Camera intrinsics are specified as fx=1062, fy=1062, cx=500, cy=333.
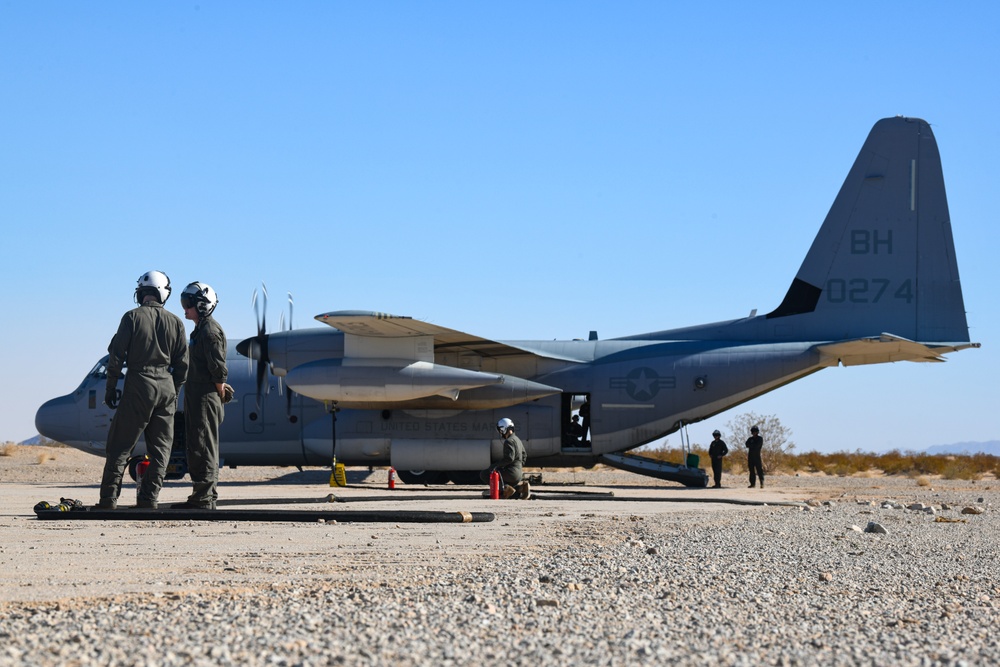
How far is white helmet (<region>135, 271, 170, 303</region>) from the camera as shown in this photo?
11.1m

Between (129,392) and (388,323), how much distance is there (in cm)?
989

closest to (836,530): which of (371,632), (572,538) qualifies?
(572,538)

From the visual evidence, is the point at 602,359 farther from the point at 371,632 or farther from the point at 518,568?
the point at 371,632

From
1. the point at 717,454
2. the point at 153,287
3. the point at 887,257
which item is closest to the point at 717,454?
the point at 717,454

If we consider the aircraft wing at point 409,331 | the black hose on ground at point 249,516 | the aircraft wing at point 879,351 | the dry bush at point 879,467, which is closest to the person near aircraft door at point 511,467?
the aircraft wing at point 409,331

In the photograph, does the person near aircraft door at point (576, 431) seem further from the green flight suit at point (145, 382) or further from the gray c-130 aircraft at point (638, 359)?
the green flight suit at point (145, 382)

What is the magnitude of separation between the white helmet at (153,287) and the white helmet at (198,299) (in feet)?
1.83

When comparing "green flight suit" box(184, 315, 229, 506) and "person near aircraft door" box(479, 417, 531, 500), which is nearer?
"green flight suit" box(184, 315, 229, 506)

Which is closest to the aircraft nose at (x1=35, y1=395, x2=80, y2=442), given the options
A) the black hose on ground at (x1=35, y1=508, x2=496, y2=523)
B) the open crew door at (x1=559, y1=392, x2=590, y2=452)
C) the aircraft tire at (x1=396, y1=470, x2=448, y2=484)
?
the aircraft tire at (x1=396, y1=470, x2=448, y2=484)

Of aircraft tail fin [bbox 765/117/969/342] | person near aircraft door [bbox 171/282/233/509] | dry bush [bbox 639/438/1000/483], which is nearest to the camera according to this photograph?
person near aircraft door [bbox 171/282/233/509]

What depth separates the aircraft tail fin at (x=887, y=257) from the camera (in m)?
22.8

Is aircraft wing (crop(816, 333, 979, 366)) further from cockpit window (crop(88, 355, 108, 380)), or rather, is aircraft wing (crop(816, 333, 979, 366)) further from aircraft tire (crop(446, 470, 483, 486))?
cockpit window (crop(88, 355, 108, 380))

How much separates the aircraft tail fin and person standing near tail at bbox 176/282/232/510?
14.9 metres

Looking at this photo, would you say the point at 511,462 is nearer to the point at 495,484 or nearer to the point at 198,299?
the point at 495,484
